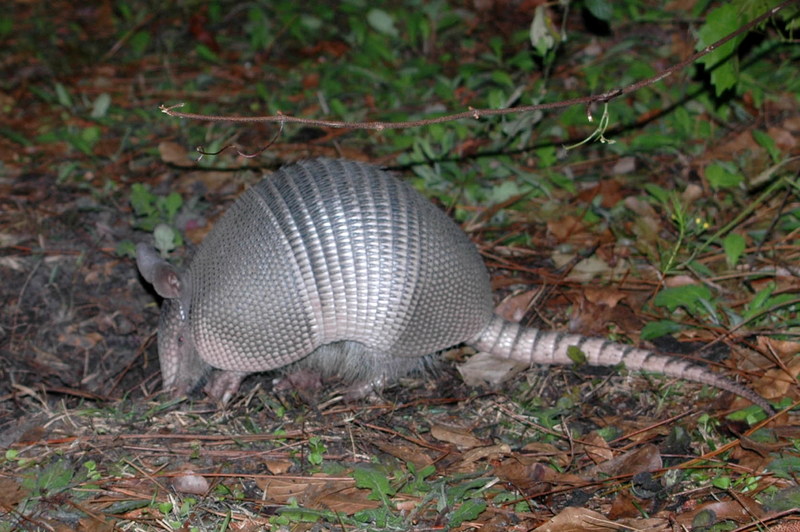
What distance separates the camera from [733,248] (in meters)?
5.69

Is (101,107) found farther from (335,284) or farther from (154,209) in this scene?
Result: (335,284)

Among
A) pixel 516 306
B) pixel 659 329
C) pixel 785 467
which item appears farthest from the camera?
pixel 516 306

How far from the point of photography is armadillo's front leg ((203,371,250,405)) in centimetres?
550

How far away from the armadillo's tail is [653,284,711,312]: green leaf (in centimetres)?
57

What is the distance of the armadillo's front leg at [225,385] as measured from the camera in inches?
217

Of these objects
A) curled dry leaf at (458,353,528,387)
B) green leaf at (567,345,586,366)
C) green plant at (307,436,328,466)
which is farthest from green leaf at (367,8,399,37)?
green plant at (307,436,328,466)

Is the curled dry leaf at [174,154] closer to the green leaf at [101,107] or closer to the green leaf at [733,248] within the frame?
the green leaf at [101,107]

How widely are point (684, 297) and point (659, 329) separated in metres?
0.33

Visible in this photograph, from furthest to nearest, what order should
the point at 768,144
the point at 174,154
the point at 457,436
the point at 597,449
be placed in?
1. the point at 174,154
2. the point at 768,144
3. the point at 457,436
4. the point at 597,449

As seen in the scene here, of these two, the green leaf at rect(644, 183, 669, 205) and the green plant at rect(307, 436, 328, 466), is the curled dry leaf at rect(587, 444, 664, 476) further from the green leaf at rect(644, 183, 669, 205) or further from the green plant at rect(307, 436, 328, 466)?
the green leaf at rect(644, 183, 669, 205)

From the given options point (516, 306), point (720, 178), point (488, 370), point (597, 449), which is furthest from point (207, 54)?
point (597, 449)

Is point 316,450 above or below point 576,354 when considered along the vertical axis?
below

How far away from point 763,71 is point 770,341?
137 inches

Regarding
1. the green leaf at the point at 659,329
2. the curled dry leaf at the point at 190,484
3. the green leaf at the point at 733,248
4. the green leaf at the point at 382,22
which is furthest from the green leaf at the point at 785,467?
the green leaf at the point at 382,22
